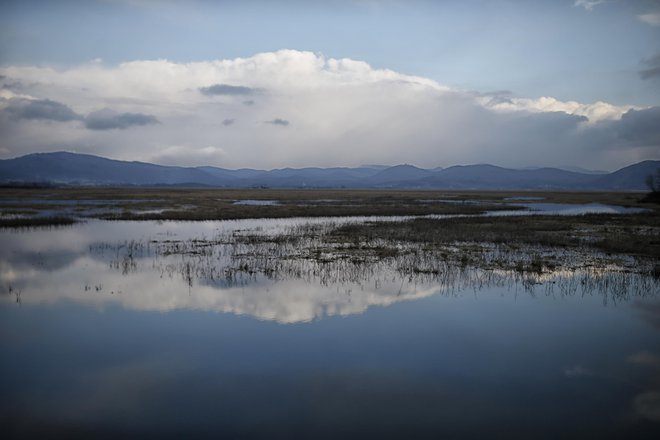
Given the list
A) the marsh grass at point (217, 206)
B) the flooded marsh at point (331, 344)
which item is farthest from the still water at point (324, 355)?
the marsh grass at point (217, 206)

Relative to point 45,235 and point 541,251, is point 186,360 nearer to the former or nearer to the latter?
point 541,251

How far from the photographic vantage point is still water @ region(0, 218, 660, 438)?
7.18 m

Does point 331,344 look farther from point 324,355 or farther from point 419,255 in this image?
point 419,255

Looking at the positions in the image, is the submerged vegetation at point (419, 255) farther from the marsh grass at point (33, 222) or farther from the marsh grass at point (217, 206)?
the marsh grass at point (217, 206)

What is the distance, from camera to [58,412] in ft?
24.0

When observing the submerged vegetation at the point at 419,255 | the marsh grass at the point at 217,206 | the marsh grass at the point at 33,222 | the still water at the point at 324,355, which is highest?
the marsh grass at the point at 217,206

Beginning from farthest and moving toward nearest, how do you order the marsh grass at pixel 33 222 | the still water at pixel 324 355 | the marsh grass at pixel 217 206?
the marsh grass at pixel 217 206 → the marsh grass at pixel 33 222 → the still water at pixel 324 355

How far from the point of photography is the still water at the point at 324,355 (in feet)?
23.5

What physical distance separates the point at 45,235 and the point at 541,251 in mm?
30924

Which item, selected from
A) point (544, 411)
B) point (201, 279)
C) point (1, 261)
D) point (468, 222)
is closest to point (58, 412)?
point (544, 411)

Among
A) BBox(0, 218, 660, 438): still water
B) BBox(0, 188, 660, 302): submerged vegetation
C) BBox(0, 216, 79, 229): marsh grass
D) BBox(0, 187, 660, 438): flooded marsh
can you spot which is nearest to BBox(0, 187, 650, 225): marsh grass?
BBox(0, 216, 79, 229): marsh grass

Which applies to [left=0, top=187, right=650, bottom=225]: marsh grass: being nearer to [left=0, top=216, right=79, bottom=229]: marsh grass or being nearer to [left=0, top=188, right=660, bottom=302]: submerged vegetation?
[left=0, top=216, right=79, bottom=229]: marsh grass

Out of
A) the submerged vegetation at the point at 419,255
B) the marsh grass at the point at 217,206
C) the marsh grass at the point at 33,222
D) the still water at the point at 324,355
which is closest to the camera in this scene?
the still water at the point at 324,355

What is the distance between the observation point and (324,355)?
387 inches
